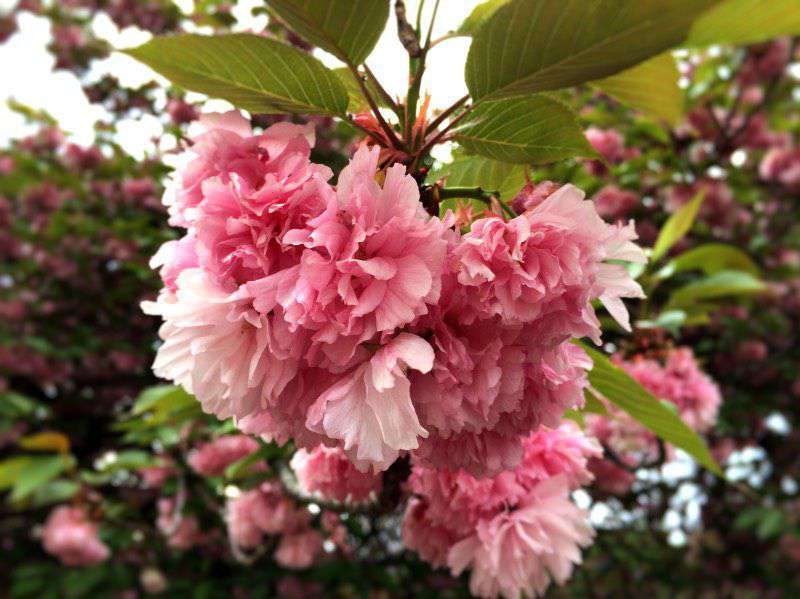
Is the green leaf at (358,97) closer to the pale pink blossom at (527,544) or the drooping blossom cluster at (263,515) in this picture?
the pale pink blossom at (527,544)

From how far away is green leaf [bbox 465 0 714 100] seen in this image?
0.39m

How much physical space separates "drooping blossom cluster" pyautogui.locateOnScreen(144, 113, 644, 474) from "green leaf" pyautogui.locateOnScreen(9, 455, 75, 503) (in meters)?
1.51

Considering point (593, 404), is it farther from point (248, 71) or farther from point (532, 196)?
point (248, 71)

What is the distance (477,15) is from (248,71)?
24cm

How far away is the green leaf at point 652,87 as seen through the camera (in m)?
0.55

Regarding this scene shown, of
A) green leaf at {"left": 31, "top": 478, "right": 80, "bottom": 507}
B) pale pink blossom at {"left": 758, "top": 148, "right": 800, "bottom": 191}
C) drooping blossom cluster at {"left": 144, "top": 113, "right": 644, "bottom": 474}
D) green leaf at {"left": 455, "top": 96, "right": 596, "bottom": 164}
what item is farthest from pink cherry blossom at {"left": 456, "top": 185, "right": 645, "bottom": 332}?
pale pink blossom at {"left": 758, "top": 148, "right": 800, "bottom": 191}

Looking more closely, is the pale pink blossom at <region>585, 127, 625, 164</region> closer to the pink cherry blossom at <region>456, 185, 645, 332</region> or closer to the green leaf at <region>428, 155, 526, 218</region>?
the green leaf at <region>428, 155, 526, 218</region>

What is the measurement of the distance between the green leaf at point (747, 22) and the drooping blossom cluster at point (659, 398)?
703 mm

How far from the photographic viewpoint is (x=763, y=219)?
2.41 metres

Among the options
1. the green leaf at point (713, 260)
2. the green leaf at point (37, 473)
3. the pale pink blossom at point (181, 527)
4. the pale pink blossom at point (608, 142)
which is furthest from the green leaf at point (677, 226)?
the green leaf at point (37, 473)

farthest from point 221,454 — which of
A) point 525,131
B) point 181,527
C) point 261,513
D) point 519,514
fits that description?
point 525,131

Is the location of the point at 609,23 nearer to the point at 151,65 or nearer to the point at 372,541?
the point at 151,65

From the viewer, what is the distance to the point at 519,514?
0.68 m

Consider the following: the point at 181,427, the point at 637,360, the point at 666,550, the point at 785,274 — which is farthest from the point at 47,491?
the point at 785,274
